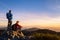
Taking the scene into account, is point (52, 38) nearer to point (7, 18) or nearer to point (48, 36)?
point (48, 36)

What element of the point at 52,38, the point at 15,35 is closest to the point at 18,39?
the point at 15,35

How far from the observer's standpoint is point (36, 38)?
85.9ft

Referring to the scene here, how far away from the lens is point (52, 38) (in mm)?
26766

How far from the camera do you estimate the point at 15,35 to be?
24922 mm

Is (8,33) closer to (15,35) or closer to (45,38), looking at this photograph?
(15,35)

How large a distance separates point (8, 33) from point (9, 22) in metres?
1.10

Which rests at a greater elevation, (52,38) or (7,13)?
(7,13)

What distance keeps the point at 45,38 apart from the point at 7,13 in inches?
198

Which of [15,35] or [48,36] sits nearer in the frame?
[15,35]

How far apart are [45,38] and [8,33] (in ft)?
13.9

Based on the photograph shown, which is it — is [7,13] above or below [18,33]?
above

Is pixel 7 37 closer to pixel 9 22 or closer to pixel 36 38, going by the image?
pixel 9 22

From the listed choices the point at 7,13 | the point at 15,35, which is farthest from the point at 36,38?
the point at 7,13

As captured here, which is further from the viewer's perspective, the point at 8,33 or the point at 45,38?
the point at 45,38
